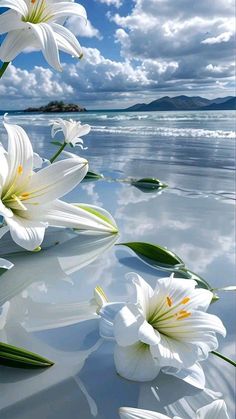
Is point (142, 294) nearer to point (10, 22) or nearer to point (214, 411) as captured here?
point (214, 411)

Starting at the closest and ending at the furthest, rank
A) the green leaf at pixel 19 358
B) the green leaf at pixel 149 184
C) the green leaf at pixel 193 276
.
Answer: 1. the green leaf at pixel 19 358
2. the green leaf at pixel 193 276
3. the green leaf at pixel 149 184

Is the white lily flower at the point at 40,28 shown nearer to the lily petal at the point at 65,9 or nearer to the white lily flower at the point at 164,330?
the lily petal at the point at 65,9

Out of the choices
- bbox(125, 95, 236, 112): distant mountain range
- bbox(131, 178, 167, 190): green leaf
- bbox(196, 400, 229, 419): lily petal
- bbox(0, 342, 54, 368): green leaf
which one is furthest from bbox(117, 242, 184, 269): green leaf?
bbox(125, 95, 236, 112): distant mountain range

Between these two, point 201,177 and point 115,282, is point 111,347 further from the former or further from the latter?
point 201,177

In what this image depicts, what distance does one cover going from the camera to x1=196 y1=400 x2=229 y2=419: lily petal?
26cm

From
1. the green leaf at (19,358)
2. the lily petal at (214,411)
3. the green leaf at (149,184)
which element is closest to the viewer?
the lily petal at (214,411)

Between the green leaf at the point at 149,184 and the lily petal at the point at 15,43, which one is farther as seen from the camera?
the green leaf at the point at 149,184

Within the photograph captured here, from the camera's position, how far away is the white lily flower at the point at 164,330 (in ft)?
0.98

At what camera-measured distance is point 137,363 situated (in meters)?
0.33

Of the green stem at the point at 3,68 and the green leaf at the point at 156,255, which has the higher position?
the green stem at the point at 3,68

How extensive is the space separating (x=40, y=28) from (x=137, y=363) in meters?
0.24

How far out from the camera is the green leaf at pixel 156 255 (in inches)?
25.7

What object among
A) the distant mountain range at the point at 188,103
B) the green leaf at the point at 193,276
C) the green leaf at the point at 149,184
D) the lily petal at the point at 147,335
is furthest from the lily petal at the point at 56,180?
the distant mountain range at the point at 188,103

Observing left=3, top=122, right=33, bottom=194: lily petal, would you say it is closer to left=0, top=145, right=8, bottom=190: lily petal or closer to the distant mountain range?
left=0, top=145, right=8, bottom=190: lily petal
